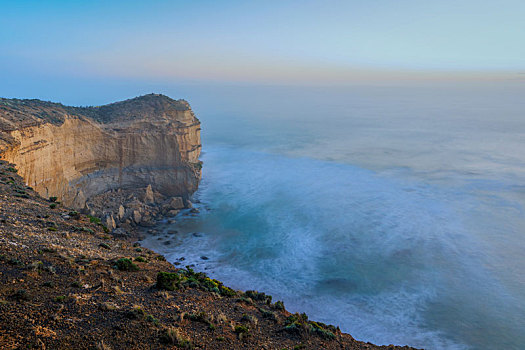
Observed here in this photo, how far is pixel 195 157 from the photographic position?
40.3 m

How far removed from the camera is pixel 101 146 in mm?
32469

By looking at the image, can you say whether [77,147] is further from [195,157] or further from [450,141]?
[450,141]

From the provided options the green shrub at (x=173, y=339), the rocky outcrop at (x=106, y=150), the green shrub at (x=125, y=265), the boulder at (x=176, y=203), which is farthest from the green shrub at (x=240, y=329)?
the boulder at (x=176, y=203)

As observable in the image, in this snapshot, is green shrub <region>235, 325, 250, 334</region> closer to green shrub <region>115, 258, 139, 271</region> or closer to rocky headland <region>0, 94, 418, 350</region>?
Result: rocky headland <region>0, 94, 418, 350</region>

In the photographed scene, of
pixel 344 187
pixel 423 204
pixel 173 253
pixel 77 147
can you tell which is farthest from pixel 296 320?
pixel 344 187

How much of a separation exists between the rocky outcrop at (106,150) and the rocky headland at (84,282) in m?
0.14

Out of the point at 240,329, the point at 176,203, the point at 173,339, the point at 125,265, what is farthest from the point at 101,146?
the point at 173,339

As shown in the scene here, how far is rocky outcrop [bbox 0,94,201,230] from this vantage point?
24578mm

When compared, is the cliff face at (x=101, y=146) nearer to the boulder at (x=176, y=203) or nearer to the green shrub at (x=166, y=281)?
the boulder at (x=176, y=203)

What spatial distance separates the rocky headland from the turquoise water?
7489mm

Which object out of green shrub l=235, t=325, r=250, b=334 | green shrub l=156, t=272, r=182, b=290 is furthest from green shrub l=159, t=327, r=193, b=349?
green shrub l=156, t=272, r=182, b=290

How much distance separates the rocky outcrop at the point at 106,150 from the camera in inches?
968

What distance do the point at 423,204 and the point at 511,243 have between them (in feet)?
34.6

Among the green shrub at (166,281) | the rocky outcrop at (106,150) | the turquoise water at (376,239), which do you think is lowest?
the turquoise water at (376,239)
